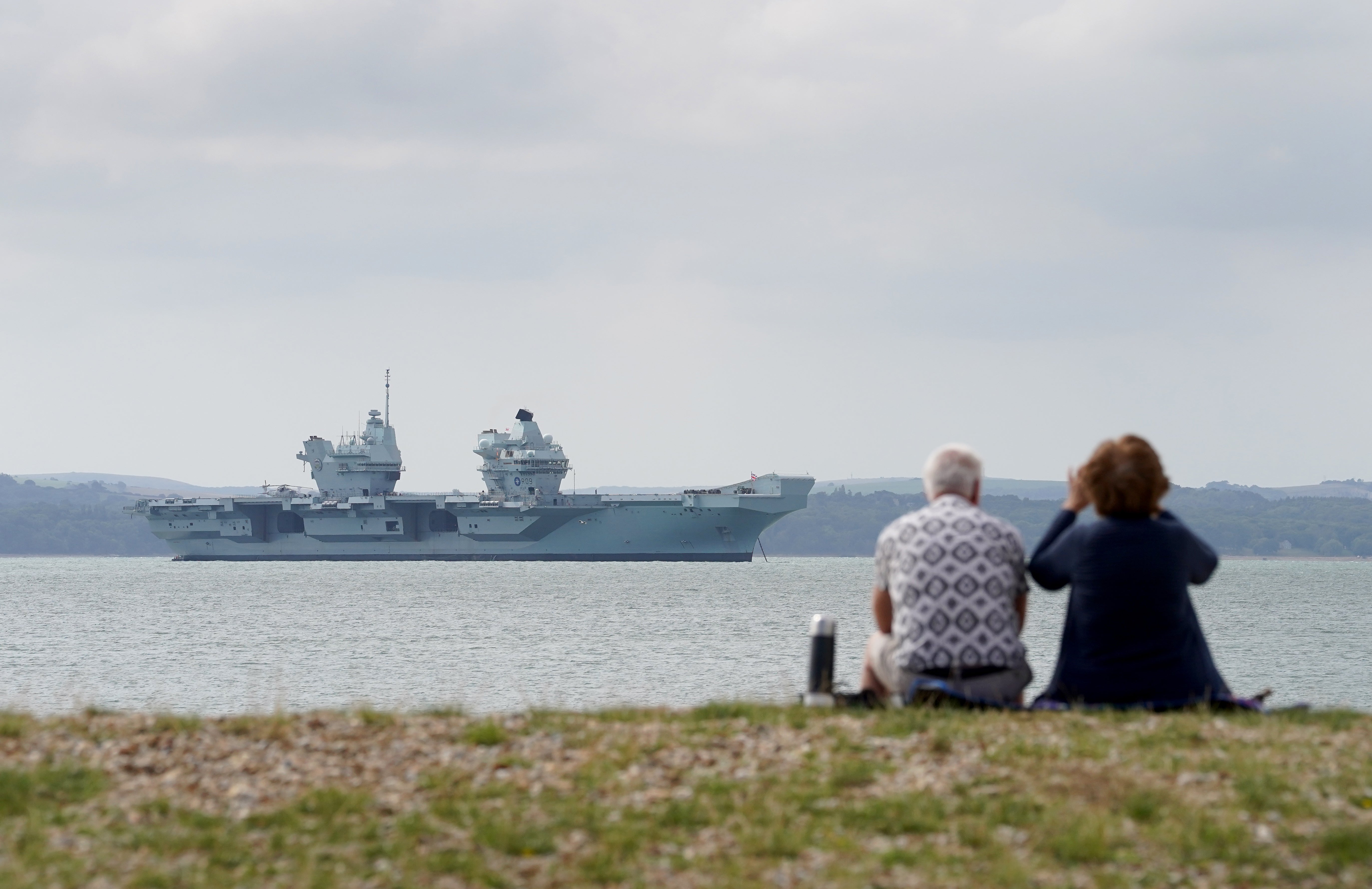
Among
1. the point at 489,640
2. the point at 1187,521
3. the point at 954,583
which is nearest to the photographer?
the point at 954,583

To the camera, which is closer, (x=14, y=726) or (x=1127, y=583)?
(x=1127, y=583)

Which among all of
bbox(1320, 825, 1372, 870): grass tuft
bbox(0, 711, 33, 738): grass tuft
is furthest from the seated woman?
bbox(0, 711, 33, 738): grass tuft

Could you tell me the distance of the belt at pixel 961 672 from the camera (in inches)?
285

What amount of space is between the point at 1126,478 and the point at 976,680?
121 cm

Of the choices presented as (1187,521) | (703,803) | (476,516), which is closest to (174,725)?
(703,803)

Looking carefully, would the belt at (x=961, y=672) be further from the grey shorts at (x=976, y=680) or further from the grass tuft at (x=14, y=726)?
the grass tuft at (x=14, y=726)

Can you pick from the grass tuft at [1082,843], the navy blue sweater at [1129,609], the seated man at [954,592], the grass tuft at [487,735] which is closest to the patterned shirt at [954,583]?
the seated man at [954,592]

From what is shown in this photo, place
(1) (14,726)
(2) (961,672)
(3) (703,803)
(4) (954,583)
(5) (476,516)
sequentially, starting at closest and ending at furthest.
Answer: (3) (703,803) → (4) (954,583) → (2) (961,672) → (1) (14,726) → (5) (476,516)

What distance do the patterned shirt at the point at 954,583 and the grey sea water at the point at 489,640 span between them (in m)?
1.64

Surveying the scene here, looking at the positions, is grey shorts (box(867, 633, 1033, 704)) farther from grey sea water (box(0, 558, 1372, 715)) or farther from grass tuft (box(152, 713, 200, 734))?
grass tuft (box(152, 713, 200, 734))

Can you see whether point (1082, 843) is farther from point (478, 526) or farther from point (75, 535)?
point (75, 535)

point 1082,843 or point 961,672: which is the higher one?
point 961,672

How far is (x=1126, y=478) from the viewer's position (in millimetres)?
6945

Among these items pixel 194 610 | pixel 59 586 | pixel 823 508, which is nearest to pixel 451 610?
pixel 194 610
